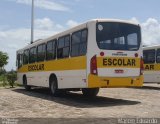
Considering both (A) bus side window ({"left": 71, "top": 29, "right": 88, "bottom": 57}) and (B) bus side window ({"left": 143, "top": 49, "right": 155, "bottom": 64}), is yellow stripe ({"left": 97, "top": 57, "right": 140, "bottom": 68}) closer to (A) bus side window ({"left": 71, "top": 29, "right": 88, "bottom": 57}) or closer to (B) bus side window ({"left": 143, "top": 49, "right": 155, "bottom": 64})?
(A) bus side window ({"left": 71, "top": 29, "right": 88, "bottom": 57})

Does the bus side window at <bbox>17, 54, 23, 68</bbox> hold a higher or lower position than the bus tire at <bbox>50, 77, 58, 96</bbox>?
higher

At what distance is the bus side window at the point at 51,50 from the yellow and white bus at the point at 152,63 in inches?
352

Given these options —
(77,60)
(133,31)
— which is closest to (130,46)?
(133,31)

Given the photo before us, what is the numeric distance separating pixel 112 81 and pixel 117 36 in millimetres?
1871

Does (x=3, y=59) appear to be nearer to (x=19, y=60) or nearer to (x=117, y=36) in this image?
(x=19, y=60)

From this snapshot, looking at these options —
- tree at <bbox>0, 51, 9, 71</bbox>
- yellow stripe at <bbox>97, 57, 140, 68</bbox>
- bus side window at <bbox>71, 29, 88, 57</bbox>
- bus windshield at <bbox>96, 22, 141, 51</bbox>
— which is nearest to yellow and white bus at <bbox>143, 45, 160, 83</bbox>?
bus windshield at <bbox>96, 22, 141, 51</bbox>

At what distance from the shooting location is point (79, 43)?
1644 cm

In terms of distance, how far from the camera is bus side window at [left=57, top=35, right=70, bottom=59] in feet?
58.7

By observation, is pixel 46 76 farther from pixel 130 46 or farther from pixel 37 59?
pixel 130 46

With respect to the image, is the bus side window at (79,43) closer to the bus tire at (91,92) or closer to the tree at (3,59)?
the bus tire at (91,92)

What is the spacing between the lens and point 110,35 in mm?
15875

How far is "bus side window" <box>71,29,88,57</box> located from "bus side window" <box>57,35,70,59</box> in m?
0.69

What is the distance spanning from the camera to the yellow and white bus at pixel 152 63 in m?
26.6

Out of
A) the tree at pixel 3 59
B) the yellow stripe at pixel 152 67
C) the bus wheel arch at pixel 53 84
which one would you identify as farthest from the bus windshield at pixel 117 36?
the tree at pixel 3 59
